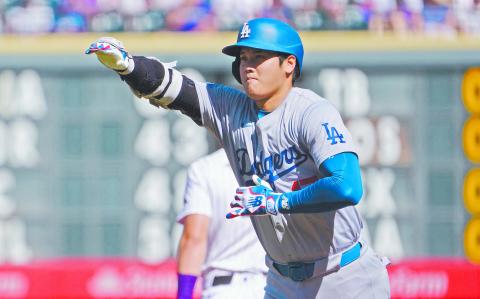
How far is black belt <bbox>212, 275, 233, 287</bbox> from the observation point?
6.00 metres

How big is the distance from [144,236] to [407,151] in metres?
2.62

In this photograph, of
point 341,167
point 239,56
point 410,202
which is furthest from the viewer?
point 410,202

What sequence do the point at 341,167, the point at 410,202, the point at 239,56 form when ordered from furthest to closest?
the point at 410,202 < the point at 239,56 < the point at 341,167

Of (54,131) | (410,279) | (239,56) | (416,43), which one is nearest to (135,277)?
(54,131)

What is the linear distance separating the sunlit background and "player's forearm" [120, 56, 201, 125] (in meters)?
6.20

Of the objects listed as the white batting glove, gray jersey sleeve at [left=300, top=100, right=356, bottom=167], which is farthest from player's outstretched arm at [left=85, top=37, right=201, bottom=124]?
gray jersey sleeve at [left=300, top=100, right=356, bottom=167]

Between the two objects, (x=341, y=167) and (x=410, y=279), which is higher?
(x=341, y=167)

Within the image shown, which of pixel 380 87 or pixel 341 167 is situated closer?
pixel 341 167

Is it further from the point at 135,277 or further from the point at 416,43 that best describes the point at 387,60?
the point at 135,277

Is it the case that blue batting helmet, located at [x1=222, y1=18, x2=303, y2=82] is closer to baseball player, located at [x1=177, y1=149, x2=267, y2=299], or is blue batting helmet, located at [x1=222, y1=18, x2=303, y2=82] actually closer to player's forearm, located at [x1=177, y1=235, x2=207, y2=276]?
baseball player, located at [x1=177, y1=149, x2=267, y2=299]

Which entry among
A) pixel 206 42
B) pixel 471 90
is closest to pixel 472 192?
pixel 471 90

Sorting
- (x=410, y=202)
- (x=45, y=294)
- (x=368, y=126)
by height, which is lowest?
(x=45, y=294)

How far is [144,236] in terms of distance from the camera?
1132 centimetres

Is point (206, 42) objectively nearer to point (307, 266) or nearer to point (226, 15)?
point (226, 15)
